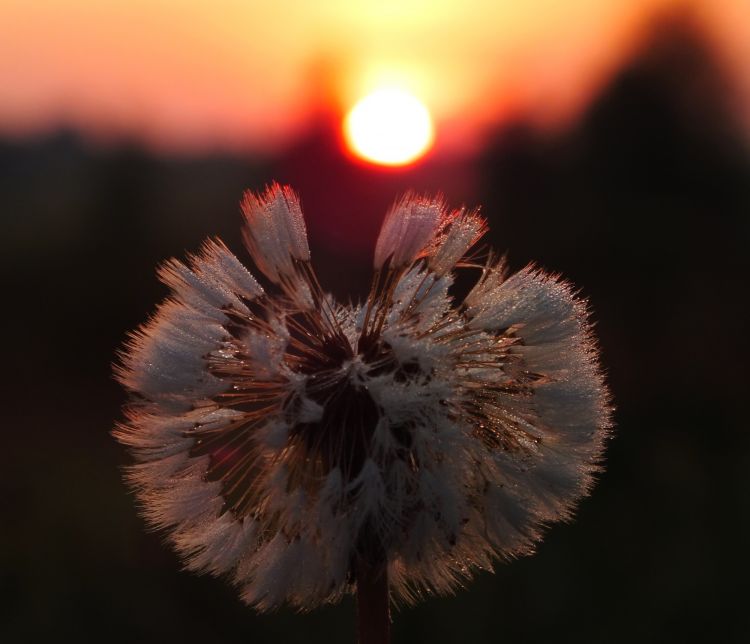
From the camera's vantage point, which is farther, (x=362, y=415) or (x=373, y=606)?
(x=362, y=415)

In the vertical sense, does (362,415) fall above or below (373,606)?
above

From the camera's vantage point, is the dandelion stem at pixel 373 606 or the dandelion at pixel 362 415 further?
the dandelion at pixel 362 415

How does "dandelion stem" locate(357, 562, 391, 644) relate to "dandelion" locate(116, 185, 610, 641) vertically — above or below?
below

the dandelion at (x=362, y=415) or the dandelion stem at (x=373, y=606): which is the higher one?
the dandelion at (x=362, y=415)
